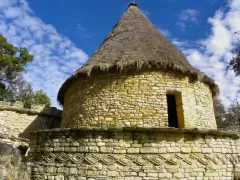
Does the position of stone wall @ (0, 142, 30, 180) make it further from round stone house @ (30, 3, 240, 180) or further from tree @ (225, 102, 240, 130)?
tree @ (225, 102, 240, 130)

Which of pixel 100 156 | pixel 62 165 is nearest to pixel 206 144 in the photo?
pixel 100 156

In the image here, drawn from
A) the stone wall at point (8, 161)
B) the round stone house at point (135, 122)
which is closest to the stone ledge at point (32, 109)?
the round stone house at point (135, 122)

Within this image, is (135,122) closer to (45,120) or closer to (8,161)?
(8,161)

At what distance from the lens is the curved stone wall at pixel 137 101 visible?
7438mm

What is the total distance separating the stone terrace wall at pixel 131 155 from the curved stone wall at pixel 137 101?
5.97ft

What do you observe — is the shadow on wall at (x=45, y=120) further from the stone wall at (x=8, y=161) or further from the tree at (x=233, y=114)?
the tree at (x=233, y=114)

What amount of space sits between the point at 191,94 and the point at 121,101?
101 inches

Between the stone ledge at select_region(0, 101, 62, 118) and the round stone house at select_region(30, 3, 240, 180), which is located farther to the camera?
the stone ledge at select_region(0, 101, 62, 118)

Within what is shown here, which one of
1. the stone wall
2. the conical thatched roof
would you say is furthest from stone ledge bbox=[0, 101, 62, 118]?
the stone wall

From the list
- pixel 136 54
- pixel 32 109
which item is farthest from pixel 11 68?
pixel 136 54

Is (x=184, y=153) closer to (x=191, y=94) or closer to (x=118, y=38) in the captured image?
(x=191, y=94)

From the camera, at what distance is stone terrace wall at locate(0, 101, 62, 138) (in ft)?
37.9

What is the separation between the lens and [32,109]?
1212 centimetres

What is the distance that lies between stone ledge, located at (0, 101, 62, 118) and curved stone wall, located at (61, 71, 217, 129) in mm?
4442
